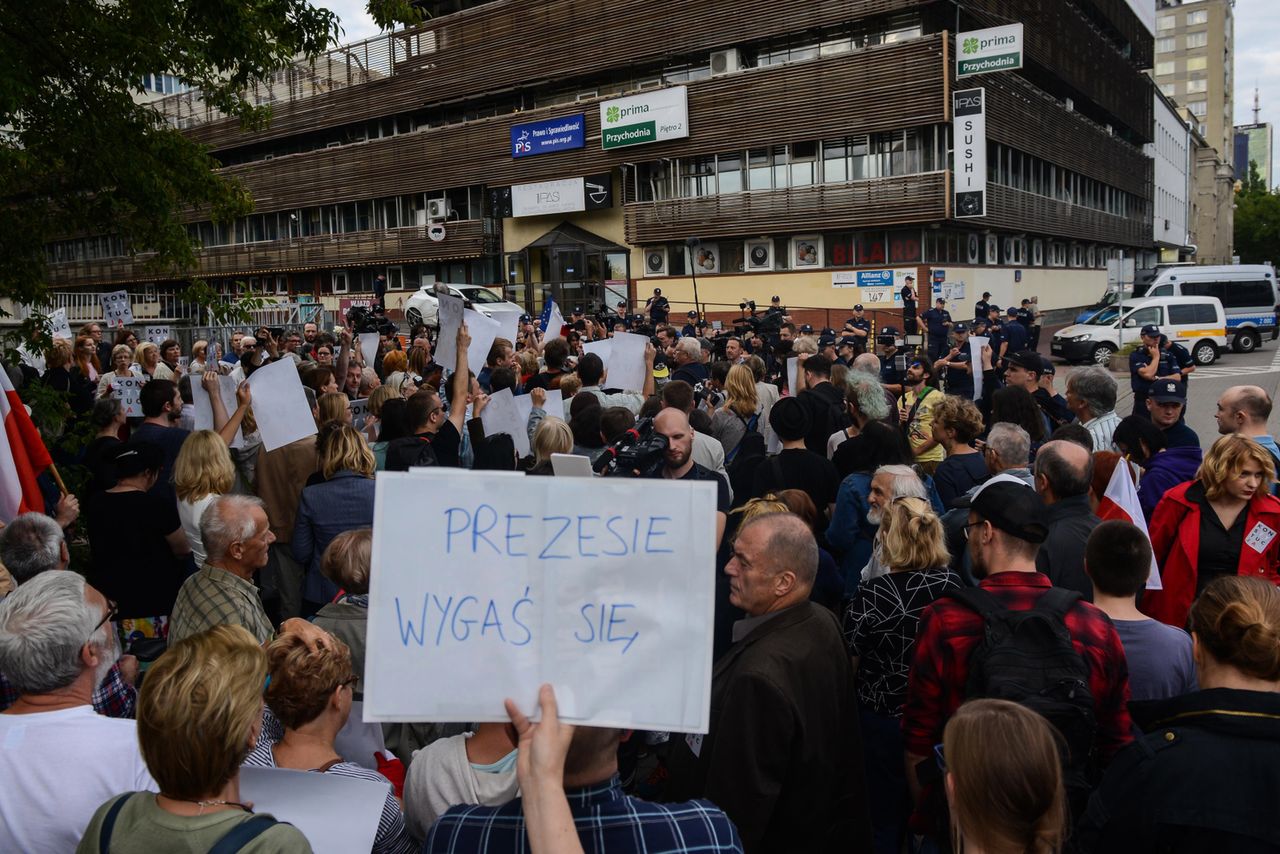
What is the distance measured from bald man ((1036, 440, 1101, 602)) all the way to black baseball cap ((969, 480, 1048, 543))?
0.95 m

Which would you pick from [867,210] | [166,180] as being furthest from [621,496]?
[867,210]

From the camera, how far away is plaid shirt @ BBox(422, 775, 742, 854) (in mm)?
1922

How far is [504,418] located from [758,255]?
28.3 meters

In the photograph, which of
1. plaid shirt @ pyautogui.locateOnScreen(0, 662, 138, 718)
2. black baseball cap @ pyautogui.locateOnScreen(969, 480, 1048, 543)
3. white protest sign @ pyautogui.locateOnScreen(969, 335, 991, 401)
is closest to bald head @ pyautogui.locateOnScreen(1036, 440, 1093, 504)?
black baseball cap @ pyautogui.locateOnScreen(969, 480, 1048, 543)

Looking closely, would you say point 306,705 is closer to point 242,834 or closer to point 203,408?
point 242,834

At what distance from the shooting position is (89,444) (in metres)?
6.89

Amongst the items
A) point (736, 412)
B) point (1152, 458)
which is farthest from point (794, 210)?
point (1152, 458)

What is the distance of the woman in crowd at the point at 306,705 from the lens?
2.78m

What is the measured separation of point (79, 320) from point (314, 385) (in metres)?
29.1

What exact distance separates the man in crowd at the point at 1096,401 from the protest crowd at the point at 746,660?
387mm

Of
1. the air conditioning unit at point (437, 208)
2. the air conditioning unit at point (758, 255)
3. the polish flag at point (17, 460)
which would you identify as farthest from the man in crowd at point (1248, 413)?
the air conditioning unit at point (437, 208)

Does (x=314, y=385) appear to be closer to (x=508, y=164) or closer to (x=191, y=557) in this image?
(x=191, y=557)

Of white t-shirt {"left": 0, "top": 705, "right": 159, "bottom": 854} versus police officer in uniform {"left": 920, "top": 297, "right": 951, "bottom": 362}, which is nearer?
white t-shirt {"left": 0, "top": 705, "right": 159, "bottom": 854}

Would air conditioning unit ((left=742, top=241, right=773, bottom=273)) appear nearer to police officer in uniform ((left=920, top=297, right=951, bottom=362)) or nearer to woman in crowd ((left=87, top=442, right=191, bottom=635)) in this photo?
police officer in uniform ((left=920, top=297, right=951, bottom=362))
